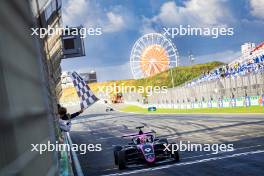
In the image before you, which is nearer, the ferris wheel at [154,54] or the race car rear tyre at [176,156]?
the race car rear tyre at [176,156]

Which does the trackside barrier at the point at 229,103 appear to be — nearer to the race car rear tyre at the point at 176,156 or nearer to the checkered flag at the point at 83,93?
the race car rear tyre at the point at 176,156

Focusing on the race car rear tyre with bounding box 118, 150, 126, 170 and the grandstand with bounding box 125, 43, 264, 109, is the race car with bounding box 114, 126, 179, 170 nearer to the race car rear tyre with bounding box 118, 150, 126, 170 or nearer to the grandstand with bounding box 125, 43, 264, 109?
the race car rear tyre with bounding box 118, 150, 126, 170

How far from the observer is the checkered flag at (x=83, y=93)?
1003 cm

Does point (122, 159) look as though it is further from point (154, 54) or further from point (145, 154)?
point (154, 54)

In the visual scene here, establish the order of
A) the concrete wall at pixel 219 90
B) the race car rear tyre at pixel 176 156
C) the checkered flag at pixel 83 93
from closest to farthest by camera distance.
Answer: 1. the checkered flag at pixel 83 93
2. the race car rear tyre at pixel 176 156
3. the concrete wall at pixel 219 90

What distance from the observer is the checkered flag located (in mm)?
10031

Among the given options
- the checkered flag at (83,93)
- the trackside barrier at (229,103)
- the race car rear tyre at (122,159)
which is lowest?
the race car rear tyre at (122,159)

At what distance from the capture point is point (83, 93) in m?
10.3

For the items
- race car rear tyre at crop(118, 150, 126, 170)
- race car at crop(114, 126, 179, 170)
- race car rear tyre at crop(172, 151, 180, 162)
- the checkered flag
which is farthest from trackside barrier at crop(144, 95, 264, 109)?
the checkered flag

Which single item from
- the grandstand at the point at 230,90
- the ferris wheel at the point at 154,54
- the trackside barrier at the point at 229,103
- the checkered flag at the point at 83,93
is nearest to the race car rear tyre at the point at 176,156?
the checkered flag at the point at 83,93

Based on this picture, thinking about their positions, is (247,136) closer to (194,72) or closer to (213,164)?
(213,164)

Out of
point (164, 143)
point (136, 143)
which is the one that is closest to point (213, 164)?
point (164, 143)

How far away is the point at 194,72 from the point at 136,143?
143912 millimetres

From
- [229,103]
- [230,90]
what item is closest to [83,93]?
[230,90]
